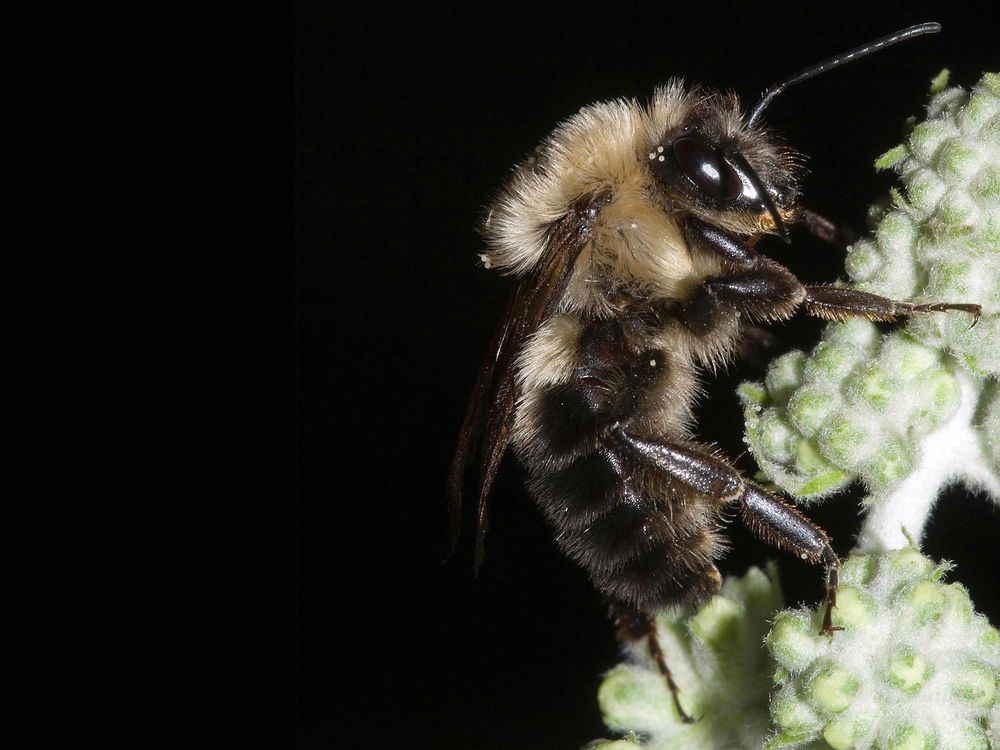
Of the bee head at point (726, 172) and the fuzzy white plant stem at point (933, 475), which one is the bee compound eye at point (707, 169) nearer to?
the bee head at point (726, 172)

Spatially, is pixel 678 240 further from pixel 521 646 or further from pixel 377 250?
pixel 377 250

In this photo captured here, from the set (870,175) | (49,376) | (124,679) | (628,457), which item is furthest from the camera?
(124,679)

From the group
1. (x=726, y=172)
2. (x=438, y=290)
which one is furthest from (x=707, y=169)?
(x=438, y=290)

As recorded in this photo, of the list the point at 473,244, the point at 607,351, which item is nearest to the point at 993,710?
the point at 607,351

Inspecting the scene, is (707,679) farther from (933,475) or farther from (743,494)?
(933,475)

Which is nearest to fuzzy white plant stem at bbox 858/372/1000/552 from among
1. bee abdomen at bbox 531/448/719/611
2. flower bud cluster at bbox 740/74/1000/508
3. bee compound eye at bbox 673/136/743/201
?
flower bud cluster at bbox 740/74/1000/508

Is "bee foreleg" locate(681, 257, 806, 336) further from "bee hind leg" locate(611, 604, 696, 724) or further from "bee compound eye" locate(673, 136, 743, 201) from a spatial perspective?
"bee hind leg" locate(611, 604, 696, 724)
